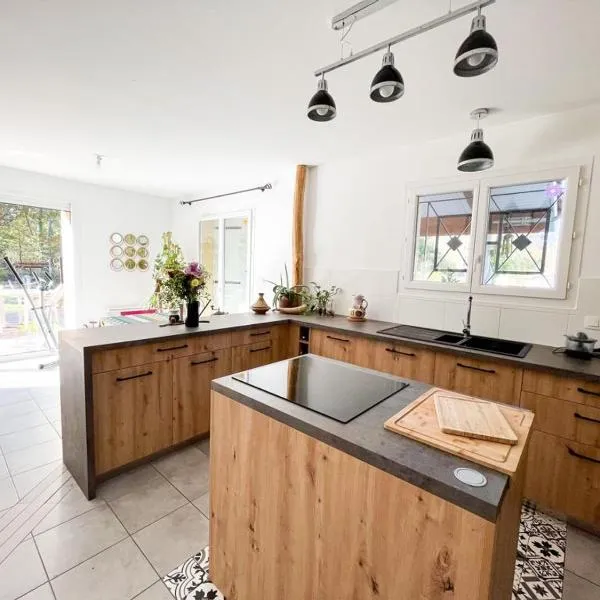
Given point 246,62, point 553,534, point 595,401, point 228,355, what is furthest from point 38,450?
point 595,401

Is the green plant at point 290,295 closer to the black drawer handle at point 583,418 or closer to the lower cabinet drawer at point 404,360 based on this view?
the lower cabinet drawer at point 404,360

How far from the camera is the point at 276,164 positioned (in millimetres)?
3588

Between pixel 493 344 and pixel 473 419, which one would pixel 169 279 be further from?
pixel 493 344

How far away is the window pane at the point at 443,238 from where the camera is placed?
2.70 metres

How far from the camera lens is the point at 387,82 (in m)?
1.24

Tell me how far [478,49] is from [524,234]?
1.81 m

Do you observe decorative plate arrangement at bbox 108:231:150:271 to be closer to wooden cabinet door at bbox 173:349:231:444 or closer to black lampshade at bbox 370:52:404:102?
wooden cabinet door at bbox 173:349:231:444

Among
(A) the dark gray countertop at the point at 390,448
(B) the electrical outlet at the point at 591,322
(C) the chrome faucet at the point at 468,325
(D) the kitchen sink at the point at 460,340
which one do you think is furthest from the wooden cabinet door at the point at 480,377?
(A) the dark gray countertop at the point at 390,448

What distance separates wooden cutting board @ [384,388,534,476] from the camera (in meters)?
0.83

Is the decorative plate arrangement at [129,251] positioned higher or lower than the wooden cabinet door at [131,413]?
higher

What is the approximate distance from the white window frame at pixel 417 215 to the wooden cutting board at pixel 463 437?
174 centimetres

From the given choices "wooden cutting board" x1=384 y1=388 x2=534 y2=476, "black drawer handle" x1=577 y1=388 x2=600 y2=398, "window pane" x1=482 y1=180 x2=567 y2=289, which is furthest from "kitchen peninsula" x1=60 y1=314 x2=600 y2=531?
"wooden cutting board" x1=384 y1=388 x2=534 y2=476

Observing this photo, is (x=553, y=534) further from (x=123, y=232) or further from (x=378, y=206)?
(x=123, y=232)

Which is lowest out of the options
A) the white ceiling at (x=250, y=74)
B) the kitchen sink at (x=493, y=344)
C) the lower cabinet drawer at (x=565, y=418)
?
the lower cabinet drawer at (x=565, y=418)
